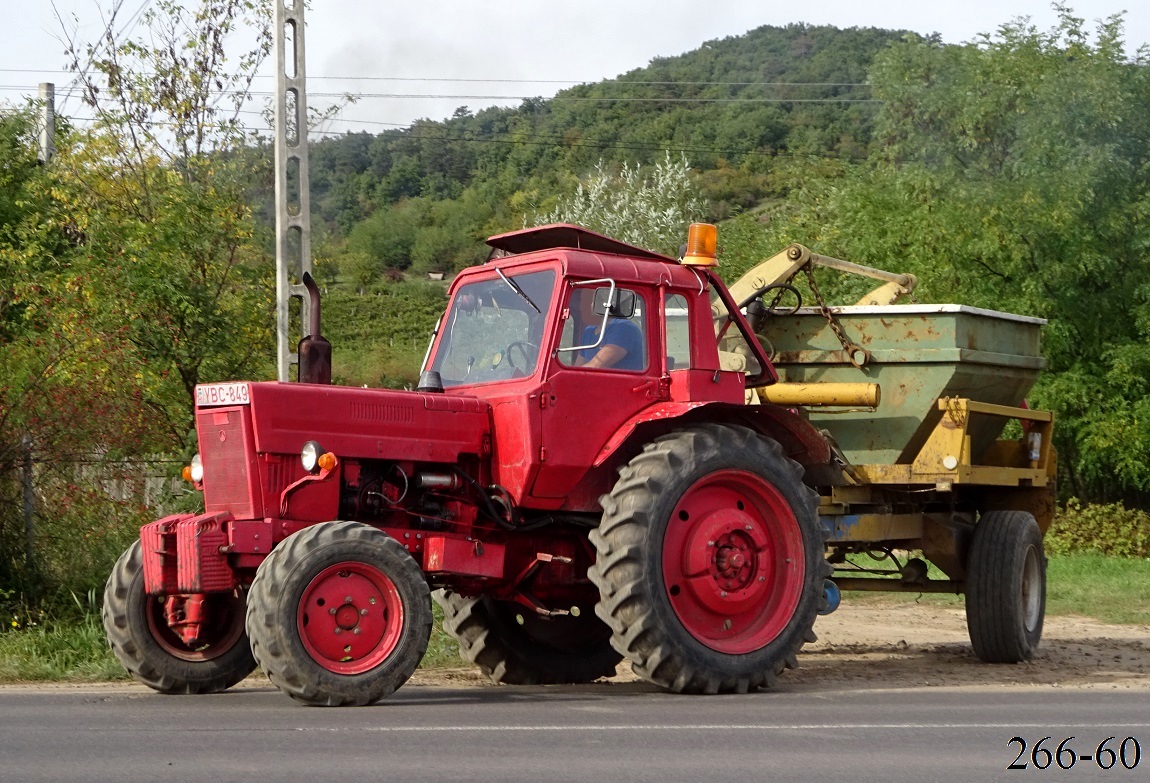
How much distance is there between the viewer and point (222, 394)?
8984 mm

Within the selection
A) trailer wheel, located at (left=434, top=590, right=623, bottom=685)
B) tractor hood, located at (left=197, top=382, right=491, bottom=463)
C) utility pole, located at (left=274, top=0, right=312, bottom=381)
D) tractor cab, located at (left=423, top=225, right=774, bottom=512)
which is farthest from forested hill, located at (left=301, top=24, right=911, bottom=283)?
tractor hood, located at (left=197, top=382, right=491, bottom=463)

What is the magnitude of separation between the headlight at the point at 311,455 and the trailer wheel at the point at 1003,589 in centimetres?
591

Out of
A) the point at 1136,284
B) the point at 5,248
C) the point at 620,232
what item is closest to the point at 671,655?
the point at 5,248

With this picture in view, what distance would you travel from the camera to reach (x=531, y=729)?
7.35 meters

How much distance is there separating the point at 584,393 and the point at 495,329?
0.85 metres

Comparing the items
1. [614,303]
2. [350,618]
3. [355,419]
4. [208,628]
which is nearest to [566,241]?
[614,303]

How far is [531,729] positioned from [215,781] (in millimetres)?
2018

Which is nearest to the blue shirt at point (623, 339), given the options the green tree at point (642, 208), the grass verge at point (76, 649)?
the grass verge at point (76, 649)

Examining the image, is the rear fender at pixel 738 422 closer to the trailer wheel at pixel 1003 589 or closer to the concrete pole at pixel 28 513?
the trailer wheel at pixel 1003 589

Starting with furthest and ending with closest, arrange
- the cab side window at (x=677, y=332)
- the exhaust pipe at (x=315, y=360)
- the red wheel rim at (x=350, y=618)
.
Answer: the cab side window at (x=677, y=332) → the exhaust pipe at (x=315, y=360) → the red wheel rim at (x=350, y=618)

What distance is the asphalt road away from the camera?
6016 mm

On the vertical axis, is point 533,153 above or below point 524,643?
above

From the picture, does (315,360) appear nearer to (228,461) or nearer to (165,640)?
(228,461)

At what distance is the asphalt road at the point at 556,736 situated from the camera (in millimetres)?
6016
